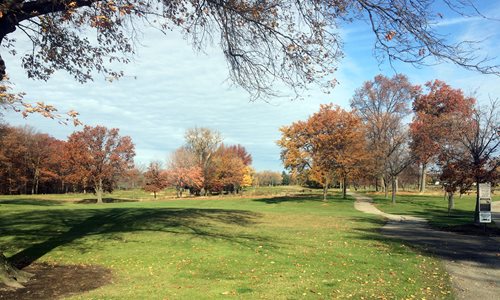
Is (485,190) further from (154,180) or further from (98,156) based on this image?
(154,180)

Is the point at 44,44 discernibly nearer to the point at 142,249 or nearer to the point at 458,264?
the point at 142,249

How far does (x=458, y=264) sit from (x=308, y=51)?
6.66 metres

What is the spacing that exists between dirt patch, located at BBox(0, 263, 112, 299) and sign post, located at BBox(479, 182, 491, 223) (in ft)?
50.5

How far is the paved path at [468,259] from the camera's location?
7.05 metres

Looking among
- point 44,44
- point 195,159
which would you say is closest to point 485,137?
point 44,44

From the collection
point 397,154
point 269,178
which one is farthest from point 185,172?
point 269,178

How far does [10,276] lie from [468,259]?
10801 millimetres

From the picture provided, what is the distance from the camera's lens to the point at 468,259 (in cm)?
1023

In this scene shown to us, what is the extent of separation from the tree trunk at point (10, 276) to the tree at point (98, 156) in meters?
40.7

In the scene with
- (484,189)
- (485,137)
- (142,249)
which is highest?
(485,137)

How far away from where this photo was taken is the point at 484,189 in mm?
16734

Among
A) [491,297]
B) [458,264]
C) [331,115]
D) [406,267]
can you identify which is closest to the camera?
[491,297]

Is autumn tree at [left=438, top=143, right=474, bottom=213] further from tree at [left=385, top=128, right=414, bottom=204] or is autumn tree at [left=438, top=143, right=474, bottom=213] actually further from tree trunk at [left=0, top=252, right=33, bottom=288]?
tree at [left=385, top=128, right=414, bottom=204]

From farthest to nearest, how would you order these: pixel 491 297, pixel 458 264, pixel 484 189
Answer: pixel 484 189 → pixel 458 264 → pixel 491 297
